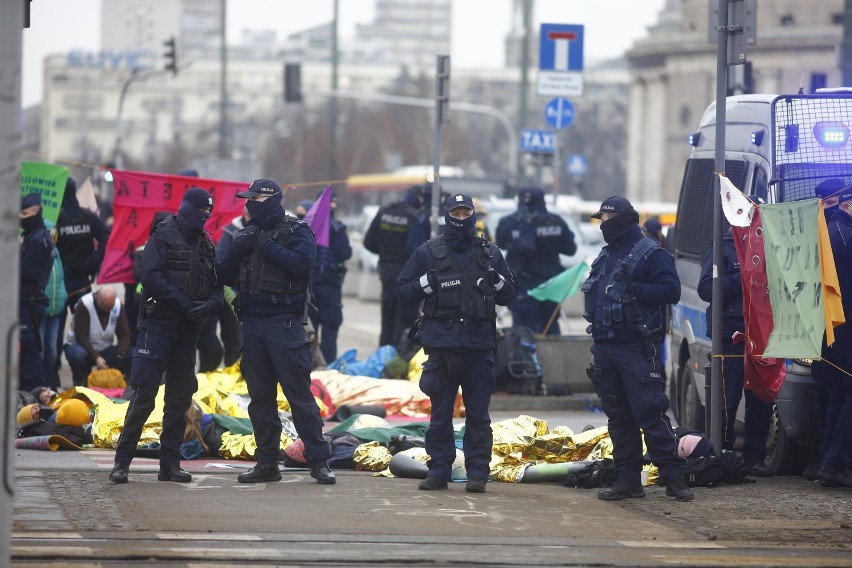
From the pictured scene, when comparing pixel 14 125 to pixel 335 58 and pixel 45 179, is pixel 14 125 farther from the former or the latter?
pixel 335 58

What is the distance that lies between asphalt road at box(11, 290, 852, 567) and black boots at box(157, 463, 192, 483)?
0.09 metres

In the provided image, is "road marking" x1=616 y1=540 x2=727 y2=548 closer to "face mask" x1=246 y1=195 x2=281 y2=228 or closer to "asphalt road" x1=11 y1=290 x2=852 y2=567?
"asphalt road" x1=11 y1=290 x2=852 y2=567

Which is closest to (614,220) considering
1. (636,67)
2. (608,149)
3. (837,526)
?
(837,526)

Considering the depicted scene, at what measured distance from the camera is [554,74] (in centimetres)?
1986

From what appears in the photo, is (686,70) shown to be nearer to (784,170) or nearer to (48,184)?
(48,184)

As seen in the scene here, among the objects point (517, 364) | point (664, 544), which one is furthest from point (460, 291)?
point (517, 364)

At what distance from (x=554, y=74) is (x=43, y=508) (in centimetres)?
1193

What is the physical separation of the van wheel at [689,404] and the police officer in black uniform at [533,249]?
424 centimetres

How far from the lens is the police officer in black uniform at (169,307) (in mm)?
10344

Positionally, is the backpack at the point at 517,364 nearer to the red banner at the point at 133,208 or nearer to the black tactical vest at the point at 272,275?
the red banner at the point at 133,208

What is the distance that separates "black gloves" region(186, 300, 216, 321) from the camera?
10344 mm

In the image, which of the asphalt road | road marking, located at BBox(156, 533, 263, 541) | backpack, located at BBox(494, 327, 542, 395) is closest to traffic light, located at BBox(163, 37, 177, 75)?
backpack, located at BBox(494, 327, 542, 395)

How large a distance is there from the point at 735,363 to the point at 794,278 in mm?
995

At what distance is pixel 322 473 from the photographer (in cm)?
1050
